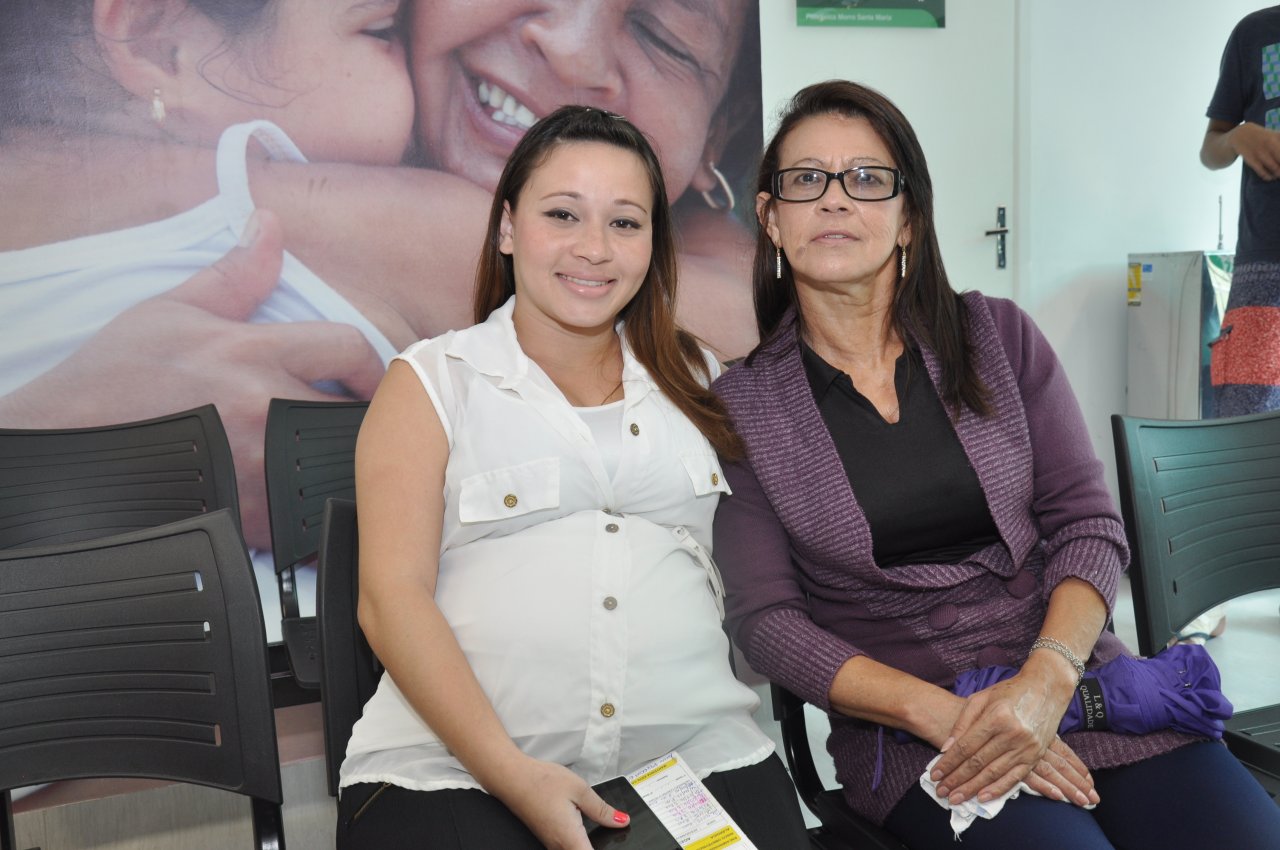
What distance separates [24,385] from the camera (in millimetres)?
2865

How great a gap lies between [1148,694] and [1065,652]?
0.11 meters

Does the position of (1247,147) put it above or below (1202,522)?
above

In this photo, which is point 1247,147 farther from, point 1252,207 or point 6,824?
point 6,824

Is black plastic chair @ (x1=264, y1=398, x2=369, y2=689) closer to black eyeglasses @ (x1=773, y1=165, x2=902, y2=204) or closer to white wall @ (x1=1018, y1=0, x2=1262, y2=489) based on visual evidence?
black eyeglasses @ (x1=773, y1=165, x2=902, y2=204)

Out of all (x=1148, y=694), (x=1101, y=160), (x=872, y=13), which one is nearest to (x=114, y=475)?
(x=1148, y=694)

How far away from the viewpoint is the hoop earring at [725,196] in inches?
140

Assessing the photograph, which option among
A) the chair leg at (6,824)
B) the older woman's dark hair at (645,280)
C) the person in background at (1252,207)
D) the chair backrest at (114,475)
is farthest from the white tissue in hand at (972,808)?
the person in background at (1252,207)

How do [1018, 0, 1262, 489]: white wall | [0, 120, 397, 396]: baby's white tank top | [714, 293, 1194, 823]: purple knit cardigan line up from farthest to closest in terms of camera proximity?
[1018, 0, 1262, 489]: white wall → [0, 120, 397, 396]: baby's white tank top → [714, 293, 1194, 823]: purple knit cardigan

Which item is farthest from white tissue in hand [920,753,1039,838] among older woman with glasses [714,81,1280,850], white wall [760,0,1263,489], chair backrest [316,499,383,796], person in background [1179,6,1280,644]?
white wall [760,0,1263,489]

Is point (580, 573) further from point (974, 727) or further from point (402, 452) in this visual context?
point (974, 727)

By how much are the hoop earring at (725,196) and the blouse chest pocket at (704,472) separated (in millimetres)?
2142

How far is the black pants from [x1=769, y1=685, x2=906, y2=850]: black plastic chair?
10 centimetres

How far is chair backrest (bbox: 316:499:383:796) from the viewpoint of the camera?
1.41 meters

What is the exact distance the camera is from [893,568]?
1558 millimetres
